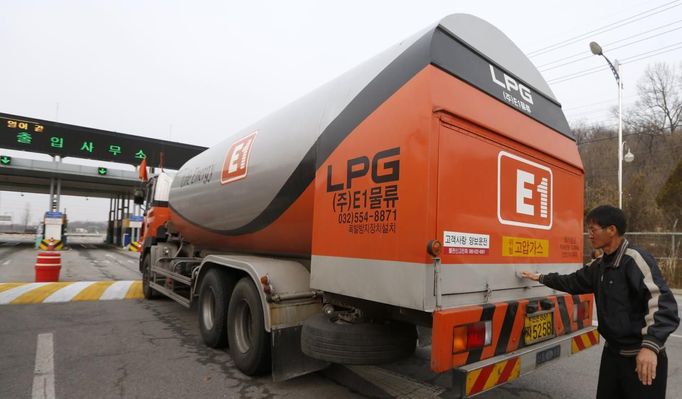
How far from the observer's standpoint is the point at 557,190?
4.16m

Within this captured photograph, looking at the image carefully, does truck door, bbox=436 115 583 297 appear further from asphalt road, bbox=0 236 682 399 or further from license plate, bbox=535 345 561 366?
asphalt road, bbox=0 236 682 399

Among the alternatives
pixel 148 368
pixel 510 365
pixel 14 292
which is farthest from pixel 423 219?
pixel 14 292

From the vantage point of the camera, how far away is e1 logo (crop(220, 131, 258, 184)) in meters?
5.42

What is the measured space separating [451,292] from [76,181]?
37.5 metres

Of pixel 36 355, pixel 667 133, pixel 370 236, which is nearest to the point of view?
pixel 370 236

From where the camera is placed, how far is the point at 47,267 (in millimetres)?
11289

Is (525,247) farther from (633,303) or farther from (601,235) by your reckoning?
(633,303)

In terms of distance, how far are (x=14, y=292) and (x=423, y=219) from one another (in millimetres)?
10113

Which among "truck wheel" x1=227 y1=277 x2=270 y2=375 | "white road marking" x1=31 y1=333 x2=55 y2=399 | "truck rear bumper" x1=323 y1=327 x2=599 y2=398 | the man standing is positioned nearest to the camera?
the man standing

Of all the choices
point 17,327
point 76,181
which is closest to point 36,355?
point 17,327

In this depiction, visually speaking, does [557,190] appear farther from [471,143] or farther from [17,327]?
[17,327]

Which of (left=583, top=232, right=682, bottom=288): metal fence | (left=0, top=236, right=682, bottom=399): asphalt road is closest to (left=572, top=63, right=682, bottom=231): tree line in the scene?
(left=583, top=232, right=682, bottom=288): metal fence

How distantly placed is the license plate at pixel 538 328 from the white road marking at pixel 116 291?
28.6 feet

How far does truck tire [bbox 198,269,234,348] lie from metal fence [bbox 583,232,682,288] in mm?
13869
